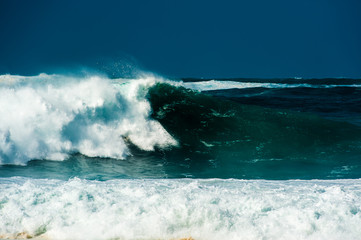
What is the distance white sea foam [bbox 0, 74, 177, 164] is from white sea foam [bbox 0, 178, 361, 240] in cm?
322

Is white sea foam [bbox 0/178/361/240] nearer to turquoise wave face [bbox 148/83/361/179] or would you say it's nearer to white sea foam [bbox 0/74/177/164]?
turquoise wave face [bbox 148/83/361/179]

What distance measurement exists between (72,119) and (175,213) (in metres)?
5.21

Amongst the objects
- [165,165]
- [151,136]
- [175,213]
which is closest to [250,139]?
[151,136]

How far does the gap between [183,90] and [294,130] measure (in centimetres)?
353

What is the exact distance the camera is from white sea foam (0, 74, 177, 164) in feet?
23.3

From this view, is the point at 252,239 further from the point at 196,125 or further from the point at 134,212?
the point at 196,125

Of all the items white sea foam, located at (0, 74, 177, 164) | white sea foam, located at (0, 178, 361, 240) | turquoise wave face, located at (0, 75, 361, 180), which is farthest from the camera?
white sea foam, located at (0, 74, 177, 164)

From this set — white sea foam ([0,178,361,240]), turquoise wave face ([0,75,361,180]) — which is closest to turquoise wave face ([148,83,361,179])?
turquoise wave face ([0,75,361,180])

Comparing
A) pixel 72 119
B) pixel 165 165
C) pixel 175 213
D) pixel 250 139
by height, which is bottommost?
pixel 175 213

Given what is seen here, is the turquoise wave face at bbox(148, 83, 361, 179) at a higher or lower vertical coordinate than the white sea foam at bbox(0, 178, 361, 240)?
higher

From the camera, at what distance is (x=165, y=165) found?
22.0 ft

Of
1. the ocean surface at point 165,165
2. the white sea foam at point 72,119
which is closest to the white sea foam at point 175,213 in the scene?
the ocean surface at point 165,165

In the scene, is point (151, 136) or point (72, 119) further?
point (151, 136)

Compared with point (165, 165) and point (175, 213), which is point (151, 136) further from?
point (175, 213)
